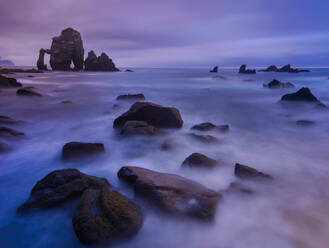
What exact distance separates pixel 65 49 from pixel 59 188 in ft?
202

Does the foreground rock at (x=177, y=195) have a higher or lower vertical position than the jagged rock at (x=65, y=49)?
lower

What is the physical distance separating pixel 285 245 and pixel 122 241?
167 cm

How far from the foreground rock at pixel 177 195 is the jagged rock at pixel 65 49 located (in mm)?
61800

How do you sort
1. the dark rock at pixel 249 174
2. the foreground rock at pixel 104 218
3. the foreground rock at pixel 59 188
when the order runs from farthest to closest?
the dark rock at pixel 249 174 < the foreground rock at pixel 59 188 < the foreground rock at pixel 104 218

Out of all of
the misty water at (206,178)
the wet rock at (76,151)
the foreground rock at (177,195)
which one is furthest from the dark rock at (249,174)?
the wet rock at (76,151)

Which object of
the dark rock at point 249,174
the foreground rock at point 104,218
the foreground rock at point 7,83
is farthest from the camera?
the foreground rock at point 7,83

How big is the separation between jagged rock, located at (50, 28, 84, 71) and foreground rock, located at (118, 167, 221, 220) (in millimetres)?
61800

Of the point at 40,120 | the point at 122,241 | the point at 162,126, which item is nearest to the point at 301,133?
the point at 162,126

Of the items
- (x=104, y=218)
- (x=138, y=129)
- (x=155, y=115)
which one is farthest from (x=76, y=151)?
(x=155, y=115)

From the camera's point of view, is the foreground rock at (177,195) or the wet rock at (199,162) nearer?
the foreground rock at (177,195)

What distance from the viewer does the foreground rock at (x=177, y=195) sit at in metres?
2.46

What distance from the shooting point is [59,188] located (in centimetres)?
272

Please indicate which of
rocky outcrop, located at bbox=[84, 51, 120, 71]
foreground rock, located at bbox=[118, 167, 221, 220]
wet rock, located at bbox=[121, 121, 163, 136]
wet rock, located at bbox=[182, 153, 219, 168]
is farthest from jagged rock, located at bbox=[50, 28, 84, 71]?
foreground rock, located at bbox=[118, 167, 221, 220]

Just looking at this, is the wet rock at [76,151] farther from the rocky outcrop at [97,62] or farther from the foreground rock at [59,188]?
the rocky outcrop at [97,62]
